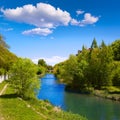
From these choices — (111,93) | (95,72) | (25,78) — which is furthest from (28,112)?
(95,72)

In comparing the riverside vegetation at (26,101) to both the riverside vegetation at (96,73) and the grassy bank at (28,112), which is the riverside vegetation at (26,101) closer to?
the grassy bank at (28,112)

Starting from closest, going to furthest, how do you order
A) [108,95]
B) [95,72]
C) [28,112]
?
[28,112], [108,95], [95,72]

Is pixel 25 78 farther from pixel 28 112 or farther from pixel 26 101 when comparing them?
pixel 28 112

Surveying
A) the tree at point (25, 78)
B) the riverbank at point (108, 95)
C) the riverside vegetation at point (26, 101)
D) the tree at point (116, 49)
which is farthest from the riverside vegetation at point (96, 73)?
the riverside vegetation at point (26, 101)

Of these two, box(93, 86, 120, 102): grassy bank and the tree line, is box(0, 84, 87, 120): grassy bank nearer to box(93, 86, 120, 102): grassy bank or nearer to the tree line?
box(93, 86, 120, 102): grassy bank

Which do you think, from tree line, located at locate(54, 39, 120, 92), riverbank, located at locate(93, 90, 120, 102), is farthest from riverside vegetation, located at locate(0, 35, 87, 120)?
tree line, located at locate(54, 39, 120, 92)

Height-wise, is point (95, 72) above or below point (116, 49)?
below

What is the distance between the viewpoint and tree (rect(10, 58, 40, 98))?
42656 millimetres

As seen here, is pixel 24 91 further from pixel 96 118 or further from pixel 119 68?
pixel 119 68

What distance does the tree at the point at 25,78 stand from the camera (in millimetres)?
42656

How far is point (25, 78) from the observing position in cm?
4353

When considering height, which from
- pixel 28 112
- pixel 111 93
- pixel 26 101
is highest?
pixel 26 101

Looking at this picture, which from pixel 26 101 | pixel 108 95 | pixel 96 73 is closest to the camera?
pixel 26 101

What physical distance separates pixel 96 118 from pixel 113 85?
38122mm
